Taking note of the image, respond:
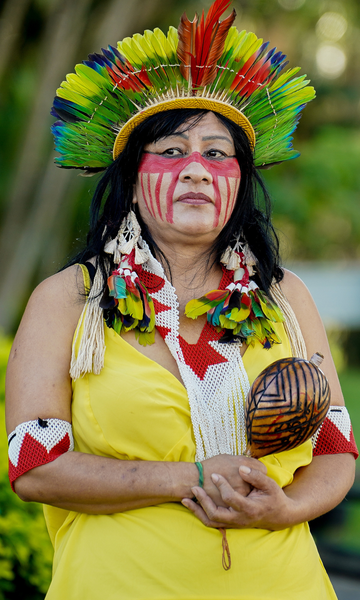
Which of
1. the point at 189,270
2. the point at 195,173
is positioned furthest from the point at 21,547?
the point at 195,173

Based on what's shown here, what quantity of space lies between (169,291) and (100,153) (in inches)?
24.7

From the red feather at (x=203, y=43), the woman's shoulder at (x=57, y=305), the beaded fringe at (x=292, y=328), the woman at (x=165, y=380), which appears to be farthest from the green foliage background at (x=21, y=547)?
the red feather at (x=203, y=43)

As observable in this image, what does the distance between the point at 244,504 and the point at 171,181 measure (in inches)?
44.8

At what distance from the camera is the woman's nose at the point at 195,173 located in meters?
2.24

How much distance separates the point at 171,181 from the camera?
2275mm

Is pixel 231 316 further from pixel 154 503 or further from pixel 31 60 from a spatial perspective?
pixel 31 60

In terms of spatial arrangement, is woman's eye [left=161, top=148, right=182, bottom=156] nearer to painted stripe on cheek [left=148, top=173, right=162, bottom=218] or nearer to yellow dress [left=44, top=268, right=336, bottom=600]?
painted stripe on cheek [left=148, top=173, right=162, bottom=218]

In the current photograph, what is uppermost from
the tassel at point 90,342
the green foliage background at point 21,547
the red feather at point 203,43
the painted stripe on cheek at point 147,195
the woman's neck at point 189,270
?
the red feather at point 203,43

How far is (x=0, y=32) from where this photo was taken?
771 cm

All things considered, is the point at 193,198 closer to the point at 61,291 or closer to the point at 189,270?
the point at 189,270

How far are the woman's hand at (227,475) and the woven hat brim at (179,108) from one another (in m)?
1.24

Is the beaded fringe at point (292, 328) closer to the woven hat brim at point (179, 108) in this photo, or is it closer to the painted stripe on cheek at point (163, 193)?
the painted stripe on cheek at point (163, 193)

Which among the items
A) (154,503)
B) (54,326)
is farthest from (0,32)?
(154,503)

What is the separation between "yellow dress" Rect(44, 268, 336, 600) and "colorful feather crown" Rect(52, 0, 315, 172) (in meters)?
0.85
